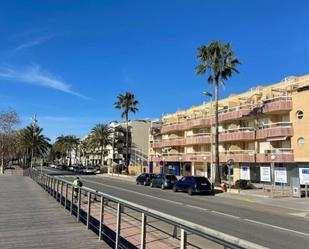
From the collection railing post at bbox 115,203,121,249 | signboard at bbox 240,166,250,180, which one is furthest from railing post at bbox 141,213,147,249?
signboard at bbox 240,166,250,180

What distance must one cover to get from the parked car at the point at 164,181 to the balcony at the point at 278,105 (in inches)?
540

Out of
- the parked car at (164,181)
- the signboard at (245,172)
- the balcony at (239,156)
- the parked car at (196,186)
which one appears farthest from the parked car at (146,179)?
the signboard at (245,172)

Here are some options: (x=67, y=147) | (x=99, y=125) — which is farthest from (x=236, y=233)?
(x=67, y=147)

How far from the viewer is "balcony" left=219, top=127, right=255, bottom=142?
167 feet

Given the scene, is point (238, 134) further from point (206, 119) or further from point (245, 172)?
point (206, 119)

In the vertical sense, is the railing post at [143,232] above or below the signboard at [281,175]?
below

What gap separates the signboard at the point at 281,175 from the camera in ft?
123

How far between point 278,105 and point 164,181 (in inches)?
596

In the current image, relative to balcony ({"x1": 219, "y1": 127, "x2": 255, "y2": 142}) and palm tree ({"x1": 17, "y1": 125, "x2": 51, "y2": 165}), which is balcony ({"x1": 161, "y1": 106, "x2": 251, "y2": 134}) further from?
palm tree ({"x1": 17, "y1": 125, "x2": 51, "y2": 165})

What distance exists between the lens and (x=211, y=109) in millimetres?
64500

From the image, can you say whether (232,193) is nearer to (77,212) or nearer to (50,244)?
(77,212)

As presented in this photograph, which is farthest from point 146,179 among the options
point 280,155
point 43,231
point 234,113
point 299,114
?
point 43,231

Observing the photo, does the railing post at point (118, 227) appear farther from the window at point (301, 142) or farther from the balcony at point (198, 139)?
the balcony at point (198, 139)

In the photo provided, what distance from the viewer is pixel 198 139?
209 ft
